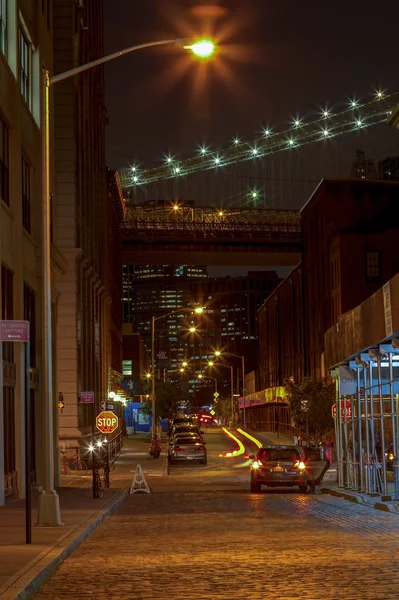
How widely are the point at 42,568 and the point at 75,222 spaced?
135 feet

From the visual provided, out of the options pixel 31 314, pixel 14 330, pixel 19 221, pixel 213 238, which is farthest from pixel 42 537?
pixel 213 238

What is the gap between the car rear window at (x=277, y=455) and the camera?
3412cm

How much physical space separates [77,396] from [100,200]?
81.1ft

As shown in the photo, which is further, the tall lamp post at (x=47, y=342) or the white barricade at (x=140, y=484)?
the white barricade at (x=140, y=484)

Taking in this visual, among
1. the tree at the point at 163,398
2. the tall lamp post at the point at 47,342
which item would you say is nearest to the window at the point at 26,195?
the tall lamp post at the point at 47,342

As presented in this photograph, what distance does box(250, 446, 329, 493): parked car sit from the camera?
111 feet

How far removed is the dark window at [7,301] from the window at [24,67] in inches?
269

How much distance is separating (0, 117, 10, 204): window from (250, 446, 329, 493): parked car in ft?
35.5

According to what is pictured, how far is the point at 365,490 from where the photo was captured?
31.0 meters

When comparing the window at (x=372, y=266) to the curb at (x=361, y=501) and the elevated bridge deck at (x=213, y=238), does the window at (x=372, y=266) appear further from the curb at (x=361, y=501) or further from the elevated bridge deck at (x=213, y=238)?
the elevated bridge deck at (x=213, y=238)

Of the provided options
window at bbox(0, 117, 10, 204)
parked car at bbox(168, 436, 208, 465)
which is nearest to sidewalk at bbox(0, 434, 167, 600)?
window at bbox(0, 117, 10, 204)

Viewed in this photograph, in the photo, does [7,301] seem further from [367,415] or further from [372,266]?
[372,266]

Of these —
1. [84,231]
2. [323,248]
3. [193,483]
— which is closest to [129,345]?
[323,248]

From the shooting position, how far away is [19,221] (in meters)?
31.4
